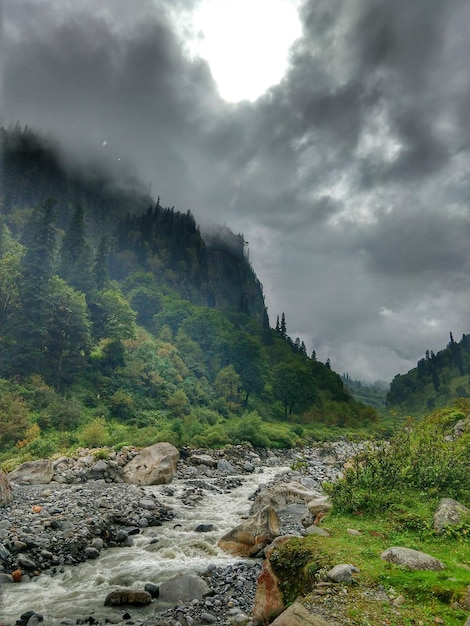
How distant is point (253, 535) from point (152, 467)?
44.9 feet

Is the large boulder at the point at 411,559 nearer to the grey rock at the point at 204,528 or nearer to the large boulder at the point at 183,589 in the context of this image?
the large boulder at the point at 183,589

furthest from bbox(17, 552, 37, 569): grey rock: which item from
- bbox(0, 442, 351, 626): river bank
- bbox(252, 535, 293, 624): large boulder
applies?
bbox(252, 535, 293, 624): large boulder

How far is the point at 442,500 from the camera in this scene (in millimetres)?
12422

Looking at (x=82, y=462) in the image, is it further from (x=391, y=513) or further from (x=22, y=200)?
(x=22, y=200)

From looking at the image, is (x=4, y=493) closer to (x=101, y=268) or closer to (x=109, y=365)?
(x=109, y=365)

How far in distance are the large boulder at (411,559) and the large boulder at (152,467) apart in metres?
19.4

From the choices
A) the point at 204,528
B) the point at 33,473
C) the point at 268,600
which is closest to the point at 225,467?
the point at 33,473

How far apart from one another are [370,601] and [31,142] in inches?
7610

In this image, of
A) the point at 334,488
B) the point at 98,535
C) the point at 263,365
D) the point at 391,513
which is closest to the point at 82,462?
the point at 98,535

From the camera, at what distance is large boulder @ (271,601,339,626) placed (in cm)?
593

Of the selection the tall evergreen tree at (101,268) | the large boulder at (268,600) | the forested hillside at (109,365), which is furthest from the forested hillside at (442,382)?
the large boulder at (268,600)

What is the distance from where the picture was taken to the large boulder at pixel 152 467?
24.5 m

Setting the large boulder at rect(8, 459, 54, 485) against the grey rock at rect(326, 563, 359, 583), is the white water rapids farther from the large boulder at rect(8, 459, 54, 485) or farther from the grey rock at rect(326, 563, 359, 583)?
the large boulder at rect(8, 459, 54, 485)

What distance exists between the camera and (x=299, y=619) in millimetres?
6094
